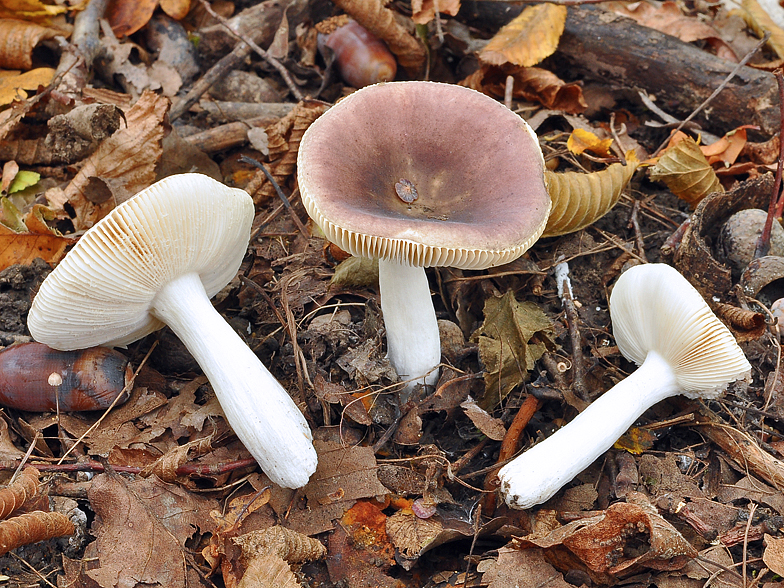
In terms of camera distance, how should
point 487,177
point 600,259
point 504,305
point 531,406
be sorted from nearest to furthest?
point 487,177
point 531,406
point 504,305
point 600,259

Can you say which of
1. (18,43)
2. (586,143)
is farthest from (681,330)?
(18,43)

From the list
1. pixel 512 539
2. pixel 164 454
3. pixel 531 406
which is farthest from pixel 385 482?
pixel 164 454

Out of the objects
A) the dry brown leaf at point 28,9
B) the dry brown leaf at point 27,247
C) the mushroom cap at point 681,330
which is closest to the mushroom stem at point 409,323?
the mushroom cap at point 681,330

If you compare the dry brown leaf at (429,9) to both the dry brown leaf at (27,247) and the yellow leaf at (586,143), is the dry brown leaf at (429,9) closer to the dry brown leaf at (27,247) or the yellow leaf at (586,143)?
the yellow leaf at (586,143)

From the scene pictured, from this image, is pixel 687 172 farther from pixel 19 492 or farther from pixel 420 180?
pixel 19 492

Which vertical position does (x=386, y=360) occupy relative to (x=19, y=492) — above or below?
below

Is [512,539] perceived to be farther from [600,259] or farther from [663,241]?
[663,241]
